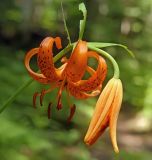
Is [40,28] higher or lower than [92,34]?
lower

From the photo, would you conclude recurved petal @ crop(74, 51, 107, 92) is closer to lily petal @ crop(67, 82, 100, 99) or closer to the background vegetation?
lily petal @ crop(67, 82, 100, 99)

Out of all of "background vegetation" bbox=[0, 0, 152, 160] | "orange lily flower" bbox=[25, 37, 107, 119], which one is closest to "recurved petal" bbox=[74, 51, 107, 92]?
"orange lily flower" bbox=[25, 37, 107, 119]

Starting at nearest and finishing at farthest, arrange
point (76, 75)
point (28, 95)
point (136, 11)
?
point (76, 75) < point (28, 95) < point (136, 11)

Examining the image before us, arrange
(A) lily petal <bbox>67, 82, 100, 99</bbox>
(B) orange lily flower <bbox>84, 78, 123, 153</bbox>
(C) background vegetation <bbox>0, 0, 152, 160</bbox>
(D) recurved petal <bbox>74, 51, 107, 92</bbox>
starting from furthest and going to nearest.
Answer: (C) background vegetation <bbox>0, 0, 152, 160</bbox>
(A) lily petal <bbox>67, 82, 100, 99</bbox>
(D) recurved petal <bbox>74, 51, 107, 92</bbox>
(B) orange lily flower <bbox>84, 78, 123, 153</bbox>

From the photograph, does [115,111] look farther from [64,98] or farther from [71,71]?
[64,98]

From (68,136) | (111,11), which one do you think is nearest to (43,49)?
(68,136)

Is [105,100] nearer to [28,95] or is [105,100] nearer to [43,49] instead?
[43,49]

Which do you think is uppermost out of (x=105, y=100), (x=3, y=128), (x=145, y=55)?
(x=105, y=100)
